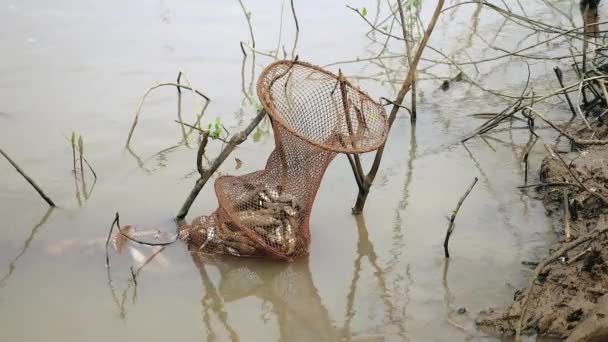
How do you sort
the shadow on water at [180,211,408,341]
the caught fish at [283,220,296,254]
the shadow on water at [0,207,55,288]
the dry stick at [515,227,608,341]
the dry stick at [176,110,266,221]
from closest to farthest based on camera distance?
the dry stick at [515,227,608,341] < the shadow on water at [180,211,408,341] < the shadow on water at [0,207,55,288] < the caught fish at [283,220,296,254] < the dry stick at [176,110,266,221]

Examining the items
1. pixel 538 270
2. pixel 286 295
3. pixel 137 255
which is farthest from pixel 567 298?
pixel 137 255

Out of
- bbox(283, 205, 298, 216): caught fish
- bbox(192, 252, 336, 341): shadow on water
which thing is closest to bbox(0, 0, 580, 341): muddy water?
bbox(192, 252, 336, 341): shadow on water

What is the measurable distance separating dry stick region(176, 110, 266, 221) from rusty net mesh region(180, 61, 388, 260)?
3.6 inches

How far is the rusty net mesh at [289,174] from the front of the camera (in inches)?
133

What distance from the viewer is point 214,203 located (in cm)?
405

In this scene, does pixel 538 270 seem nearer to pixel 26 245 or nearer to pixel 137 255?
pixel 137 255

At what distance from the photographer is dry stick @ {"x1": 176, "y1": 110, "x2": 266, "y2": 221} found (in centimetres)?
353

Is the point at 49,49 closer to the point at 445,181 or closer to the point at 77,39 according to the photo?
the point at 77,39

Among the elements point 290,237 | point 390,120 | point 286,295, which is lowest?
point 286,295

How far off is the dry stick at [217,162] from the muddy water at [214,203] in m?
0.17

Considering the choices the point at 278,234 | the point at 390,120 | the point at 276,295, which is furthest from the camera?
the point at 390,120

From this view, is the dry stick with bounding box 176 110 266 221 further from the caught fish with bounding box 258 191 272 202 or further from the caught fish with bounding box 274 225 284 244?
the caught fish with bounding box 274 225 284 244

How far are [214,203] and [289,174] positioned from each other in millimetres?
726

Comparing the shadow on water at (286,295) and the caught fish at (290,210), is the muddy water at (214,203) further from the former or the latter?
the caught fish at (290,210)
